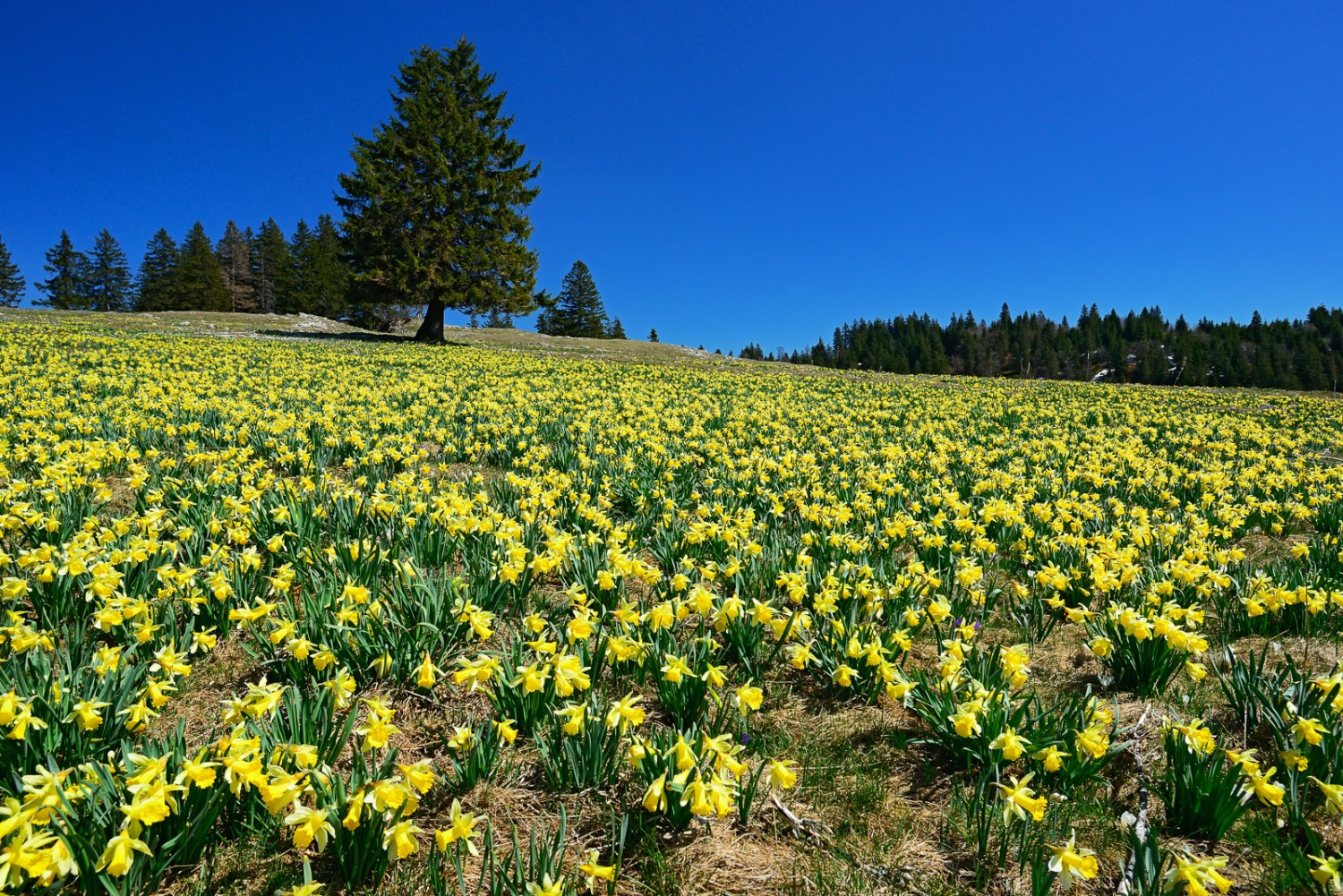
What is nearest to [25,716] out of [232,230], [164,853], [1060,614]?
[164,853]

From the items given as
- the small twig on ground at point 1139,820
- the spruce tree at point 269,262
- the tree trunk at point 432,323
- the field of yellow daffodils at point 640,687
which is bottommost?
the small twig on ground at point 1139,820

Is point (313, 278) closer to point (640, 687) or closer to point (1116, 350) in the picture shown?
point (640, 687)

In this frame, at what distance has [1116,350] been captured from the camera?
9881 centimetres

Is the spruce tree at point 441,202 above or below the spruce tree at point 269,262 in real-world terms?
below

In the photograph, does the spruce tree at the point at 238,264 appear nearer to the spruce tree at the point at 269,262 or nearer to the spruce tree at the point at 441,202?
the spruce tree at the point at 269,262

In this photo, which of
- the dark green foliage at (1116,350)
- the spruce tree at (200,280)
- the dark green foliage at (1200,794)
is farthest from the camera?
the dark green foliage at (1116,350)

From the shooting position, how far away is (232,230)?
6912cm

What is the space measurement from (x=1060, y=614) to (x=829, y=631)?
5.90ft

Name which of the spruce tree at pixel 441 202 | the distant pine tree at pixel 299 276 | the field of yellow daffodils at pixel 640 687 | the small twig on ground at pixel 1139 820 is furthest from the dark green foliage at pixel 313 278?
the small twig on ground at pixel 1139 820

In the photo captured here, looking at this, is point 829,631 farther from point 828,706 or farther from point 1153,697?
point 1153,697

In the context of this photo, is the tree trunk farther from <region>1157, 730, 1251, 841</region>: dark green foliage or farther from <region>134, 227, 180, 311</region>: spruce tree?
<region>134, 227, 180, 311</region>: spruce tree

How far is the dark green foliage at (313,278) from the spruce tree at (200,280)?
5567 mm

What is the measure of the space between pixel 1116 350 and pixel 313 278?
379 feet

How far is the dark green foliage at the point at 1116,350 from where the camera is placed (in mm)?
87312
